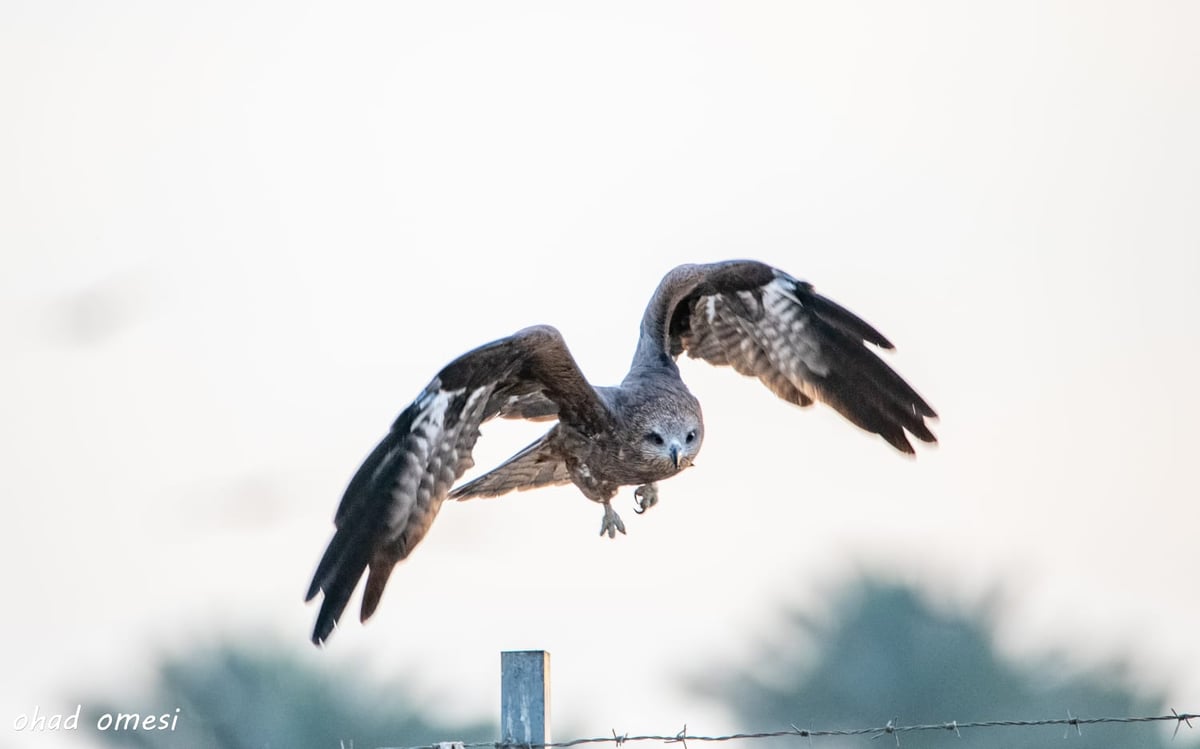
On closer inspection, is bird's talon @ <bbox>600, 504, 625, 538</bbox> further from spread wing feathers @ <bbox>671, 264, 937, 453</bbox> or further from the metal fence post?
the metal fence post

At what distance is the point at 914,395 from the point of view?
9273 millimetres

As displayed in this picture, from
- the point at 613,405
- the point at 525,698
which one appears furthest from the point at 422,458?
the point at 525,698

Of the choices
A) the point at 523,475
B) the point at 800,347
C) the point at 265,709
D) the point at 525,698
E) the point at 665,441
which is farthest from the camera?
the point at 265,709

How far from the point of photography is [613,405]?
916 centimetres

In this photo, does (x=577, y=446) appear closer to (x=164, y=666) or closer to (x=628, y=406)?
(x=628, y=406)

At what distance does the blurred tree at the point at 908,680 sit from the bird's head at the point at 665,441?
65.3 feet

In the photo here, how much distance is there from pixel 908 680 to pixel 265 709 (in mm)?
9523

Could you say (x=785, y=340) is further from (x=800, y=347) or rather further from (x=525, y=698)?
(x=525, y=698)

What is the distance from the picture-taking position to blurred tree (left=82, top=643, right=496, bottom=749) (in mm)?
27312

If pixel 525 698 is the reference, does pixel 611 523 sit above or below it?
above

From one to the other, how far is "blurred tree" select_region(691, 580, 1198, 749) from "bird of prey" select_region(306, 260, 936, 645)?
63.3 ft

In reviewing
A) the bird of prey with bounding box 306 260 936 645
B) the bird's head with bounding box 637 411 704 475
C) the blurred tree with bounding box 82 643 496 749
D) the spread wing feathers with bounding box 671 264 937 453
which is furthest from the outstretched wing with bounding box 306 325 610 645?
the blurred tree with bounding box 82 643 496 749

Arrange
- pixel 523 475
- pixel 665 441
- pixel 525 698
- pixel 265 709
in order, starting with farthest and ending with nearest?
pixel 265 709, pixel 523 475, pixel 665 441, pixel 525 698

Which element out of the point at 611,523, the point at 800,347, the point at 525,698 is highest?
the point at 800,347
